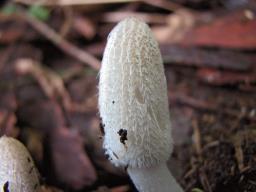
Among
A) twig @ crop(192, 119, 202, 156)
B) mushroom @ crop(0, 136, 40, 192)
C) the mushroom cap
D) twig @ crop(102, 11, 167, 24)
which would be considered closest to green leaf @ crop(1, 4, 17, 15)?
twig @ crop(102, 11, 167, 24)

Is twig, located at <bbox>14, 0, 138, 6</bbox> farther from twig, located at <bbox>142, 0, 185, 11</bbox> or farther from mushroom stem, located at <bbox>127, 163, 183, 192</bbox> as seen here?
mushroom stem, located at <bbox>127, 163, 183, 192</bbox>

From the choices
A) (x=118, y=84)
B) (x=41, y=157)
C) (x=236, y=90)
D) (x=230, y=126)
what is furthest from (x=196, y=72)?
(x=118, y=84)

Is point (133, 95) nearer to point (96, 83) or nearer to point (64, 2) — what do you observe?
point (96, 83)

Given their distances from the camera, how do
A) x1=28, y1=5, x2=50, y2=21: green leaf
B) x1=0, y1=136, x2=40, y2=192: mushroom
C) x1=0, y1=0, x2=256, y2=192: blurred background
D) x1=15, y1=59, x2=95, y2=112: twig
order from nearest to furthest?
x1=0, y1=136, x2=40, y2=192: mushroom, x1=0, y1=0, x2=256, y2=192: blurred background, x1=15, y1=59, x2=95, y2=112: twig, x1=28, y1=5, x2=50, y2=21: green leaf

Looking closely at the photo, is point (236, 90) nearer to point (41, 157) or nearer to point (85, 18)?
point (41, 157)

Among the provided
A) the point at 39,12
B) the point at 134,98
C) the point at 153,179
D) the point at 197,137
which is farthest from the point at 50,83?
the point at 134,98

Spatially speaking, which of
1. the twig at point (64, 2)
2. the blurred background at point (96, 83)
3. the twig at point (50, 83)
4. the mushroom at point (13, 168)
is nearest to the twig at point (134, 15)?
the blurred background at point (96, 83)
